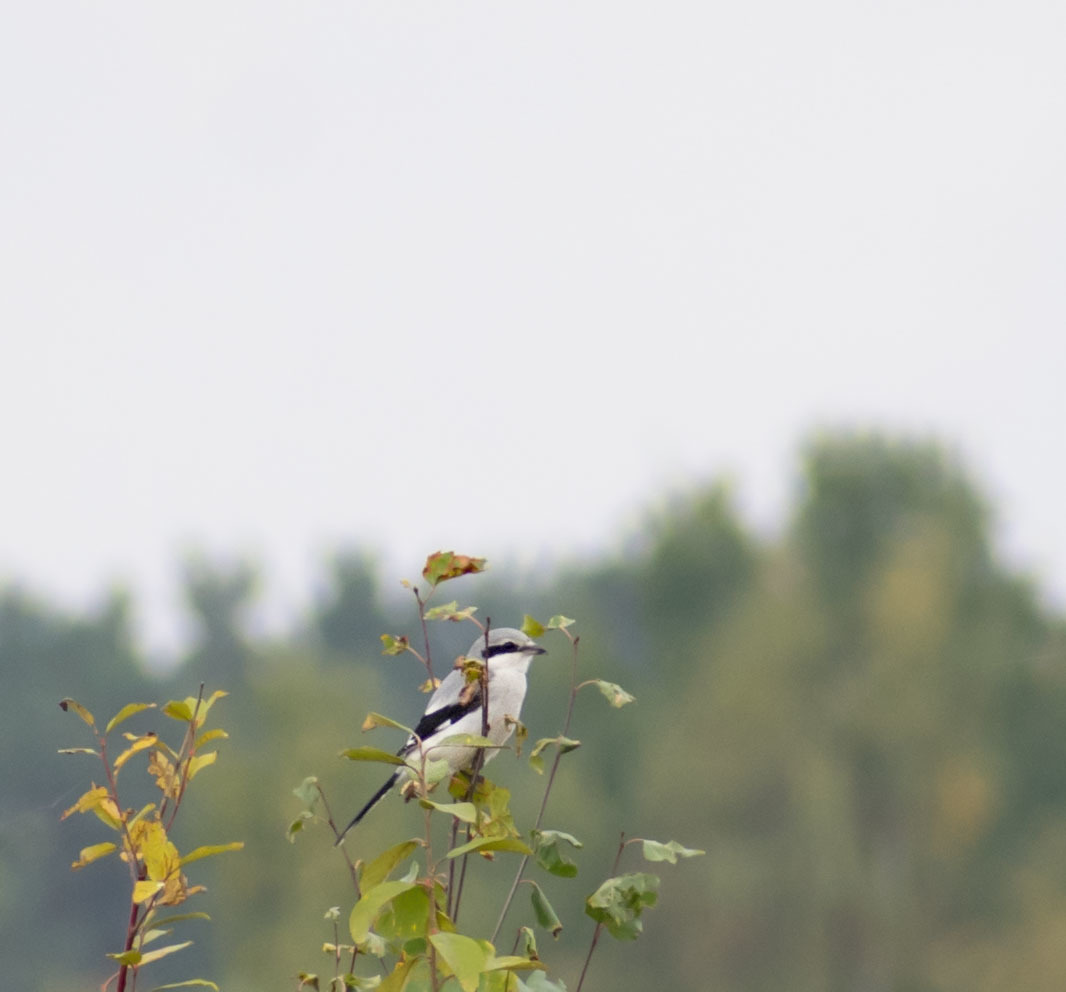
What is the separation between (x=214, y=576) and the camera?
47.1 m

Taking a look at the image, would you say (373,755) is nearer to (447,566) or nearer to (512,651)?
(447,566)

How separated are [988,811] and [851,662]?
4085 millimetres

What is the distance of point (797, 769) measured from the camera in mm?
32656

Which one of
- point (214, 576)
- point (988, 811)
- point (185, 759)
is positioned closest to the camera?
point (185, 759)

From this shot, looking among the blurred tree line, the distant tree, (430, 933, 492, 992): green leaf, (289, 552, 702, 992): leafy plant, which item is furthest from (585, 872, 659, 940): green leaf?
the distant tree

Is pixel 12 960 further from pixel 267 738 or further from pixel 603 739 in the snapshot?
pixel 603 739

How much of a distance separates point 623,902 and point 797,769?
31.0m

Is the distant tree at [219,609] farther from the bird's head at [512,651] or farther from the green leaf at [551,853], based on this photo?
the green leaf at [551,853]

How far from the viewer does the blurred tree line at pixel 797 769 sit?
31.3 m

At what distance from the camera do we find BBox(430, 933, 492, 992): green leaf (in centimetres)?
208

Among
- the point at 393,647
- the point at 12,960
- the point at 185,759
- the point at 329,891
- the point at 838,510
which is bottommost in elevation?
the point at 12,960

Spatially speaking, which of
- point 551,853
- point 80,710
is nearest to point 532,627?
point 551,853

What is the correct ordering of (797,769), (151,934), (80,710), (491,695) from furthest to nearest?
(797,769) < (491,695) < (151,934) < (80,710)

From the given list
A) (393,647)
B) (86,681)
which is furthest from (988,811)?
(393,647)
